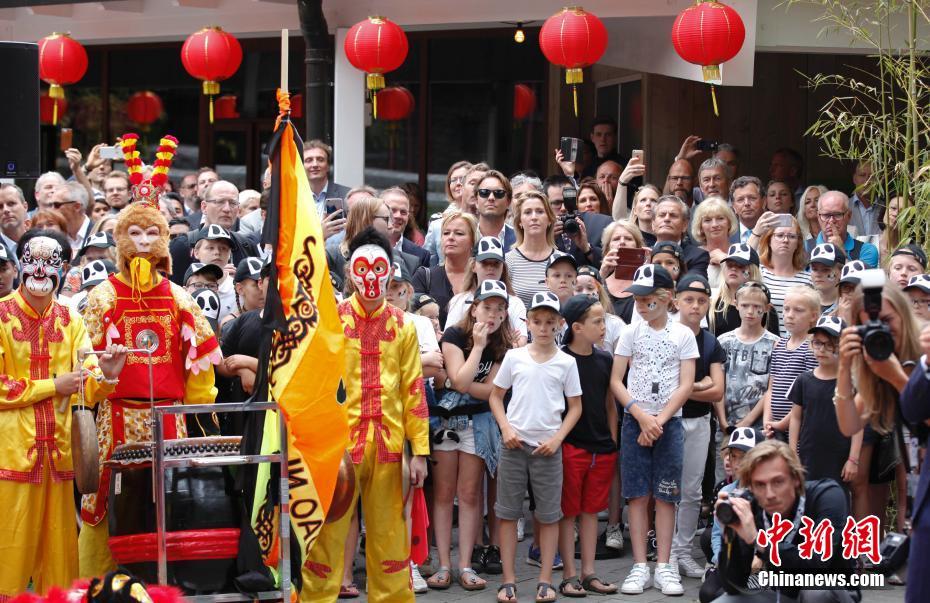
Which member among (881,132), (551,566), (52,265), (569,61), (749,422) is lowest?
(551,566)

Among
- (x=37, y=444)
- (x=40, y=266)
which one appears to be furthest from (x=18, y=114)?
(x=37, y=444)

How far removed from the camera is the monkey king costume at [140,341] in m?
6.21

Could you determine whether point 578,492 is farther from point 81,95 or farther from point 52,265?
point 81,95

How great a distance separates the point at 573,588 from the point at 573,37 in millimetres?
4434

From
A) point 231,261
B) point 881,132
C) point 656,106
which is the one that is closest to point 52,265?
point 231,261

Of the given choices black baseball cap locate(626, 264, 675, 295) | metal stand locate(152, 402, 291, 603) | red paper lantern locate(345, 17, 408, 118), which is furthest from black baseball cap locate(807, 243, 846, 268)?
red paper lantern locate(345, 17, 408, 118)

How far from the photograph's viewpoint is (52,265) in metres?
6.17

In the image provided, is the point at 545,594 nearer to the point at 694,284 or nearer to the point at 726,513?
the point at 694,284

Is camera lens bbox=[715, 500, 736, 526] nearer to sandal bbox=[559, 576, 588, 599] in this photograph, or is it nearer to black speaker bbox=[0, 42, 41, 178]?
sandal bbox=[559, 576, 588, 599]

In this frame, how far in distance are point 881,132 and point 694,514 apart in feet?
8.09

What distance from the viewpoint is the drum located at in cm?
552

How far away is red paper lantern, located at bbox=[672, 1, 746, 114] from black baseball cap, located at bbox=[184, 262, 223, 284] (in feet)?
12.1

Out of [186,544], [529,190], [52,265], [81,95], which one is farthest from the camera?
[81,95]

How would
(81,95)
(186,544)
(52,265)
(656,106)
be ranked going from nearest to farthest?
1. (186,544)
2. (52,265)
3. (656,106)
4. (81,95)
